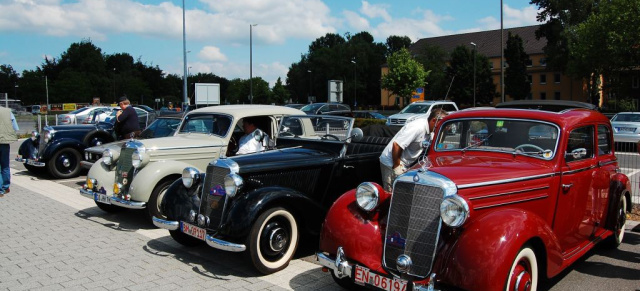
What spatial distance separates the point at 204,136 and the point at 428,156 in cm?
410

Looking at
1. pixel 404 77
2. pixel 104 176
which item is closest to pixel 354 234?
pixel 104 176

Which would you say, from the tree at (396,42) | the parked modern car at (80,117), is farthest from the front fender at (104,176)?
the tree at (396,42)

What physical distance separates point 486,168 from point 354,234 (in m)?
1.30

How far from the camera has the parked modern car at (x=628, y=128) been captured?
17.6m

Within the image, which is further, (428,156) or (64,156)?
(64,156)

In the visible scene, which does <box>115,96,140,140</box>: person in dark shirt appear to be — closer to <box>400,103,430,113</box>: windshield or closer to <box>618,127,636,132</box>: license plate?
<box>400,103,430,113</box>: windshield

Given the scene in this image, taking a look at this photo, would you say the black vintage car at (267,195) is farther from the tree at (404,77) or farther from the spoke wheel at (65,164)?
the tree at (404,77)

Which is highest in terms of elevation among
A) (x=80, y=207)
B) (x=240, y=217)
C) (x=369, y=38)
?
(x=369, y=38)

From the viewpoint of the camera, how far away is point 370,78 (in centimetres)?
8838

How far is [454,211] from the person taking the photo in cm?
349

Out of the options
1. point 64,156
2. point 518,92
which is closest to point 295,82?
point 518,92

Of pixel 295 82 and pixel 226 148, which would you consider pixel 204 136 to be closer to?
pixel 226 148

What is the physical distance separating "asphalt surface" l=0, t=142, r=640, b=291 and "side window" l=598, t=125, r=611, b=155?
124cm

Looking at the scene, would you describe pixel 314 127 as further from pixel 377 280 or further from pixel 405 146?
pixel 377 280
